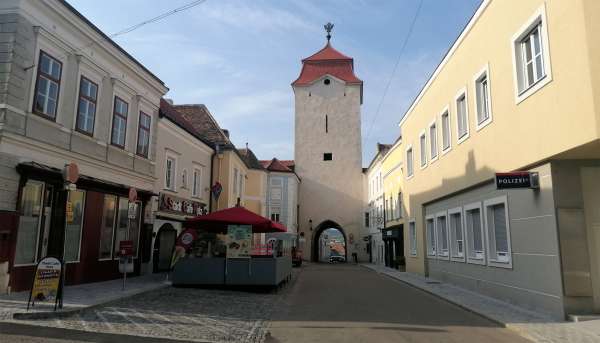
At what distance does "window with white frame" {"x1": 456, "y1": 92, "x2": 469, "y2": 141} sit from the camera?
55.5 ft

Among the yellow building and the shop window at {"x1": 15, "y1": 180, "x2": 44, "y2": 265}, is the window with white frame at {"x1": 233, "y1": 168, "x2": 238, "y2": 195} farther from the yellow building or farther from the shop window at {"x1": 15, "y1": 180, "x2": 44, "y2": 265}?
the shop window at {"x1": 15, "y1": 180, "x2": 44, "y2": 265}

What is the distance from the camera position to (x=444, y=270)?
20.1 metres

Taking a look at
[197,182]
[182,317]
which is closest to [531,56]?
[182,317]

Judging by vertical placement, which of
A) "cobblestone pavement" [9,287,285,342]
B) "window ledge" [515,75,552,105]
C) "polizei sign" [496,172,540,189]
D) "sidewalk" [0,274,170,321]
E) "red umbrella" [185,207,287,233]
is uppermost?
"window ledge" [515,75,552,105]

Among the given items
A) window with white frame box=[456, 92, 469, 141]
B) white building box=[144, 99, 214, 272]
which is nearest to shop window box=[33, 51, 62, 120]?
white building box=[144, 99, 214, 272]

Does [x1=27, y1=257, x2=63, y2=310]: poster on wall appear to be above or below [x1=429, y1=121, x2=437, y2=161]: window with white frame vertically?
below

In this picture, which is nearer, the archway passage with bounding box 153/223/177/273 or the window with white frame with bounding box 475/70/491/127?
the window with white frame with bounding box 475/70/491/127

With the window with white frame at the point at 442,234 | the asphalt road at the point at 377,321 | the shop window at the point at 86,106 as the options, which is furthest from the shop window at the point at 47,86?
the window with white frame at the point at 442,234

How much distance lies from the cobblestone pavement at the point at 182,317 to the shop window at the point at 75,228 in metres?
2.99

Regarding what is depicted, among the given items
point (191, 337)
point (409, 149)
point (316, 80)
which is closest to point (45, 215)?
point (191, 337)

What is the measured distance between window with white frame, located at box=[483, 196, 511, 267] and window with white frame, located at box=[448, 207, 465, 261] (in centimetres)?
249

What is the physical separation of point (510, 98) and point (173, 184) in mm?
15639

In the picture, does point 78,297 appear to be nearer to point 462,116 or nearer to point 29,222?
Answer: point 29,222

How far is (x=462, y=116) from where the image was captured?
17.6m
